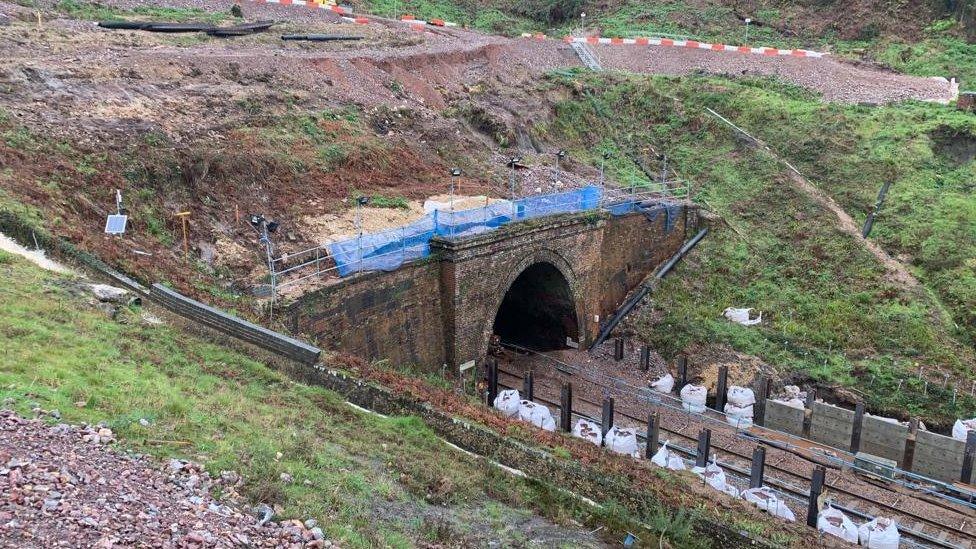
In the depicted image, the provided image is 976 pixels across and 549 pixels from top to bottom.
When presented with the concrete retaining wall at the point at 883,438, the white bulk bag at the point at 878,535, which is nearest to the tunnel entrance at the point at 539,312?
the concrete retaining wall at the point at 883,438

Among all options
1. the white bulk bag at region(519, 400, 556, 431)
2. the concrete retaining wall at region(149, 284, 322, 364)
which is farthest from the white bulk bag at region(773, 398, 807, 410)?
the concrete retaining wall at region(149, 284, 322, 364)

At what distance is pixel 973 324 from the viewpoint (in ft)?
87.3

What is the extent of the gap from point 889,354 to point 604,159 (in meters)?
15.6

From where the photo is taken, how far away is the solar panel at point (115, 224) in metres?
17.2

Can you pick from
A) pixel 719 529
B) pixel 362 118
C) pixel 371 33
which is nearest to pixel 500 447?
pixel 719 529

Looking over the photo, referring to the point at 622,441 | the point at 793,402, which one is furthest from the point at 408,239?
the point at 793,402

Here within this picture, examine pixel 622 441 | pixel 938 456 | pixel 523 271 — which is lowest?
pixel 938 456

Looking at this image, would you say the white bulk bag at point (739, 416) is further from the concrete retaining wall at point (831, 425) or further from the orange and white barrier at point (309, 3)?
the orange and white barrier at point (309, 3)

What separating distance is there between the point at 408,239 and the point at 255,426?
1049 centimetres

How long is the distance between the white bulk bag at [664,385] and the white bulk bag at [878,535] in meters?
8.74

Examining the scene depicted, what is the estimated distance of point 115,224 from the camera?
17.2m

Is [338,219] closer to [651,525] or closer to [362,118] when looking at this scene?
[362,118]

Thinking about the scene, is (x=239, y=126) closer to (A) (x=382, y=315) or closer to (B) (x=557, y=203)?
(A) (x=382, y=315)

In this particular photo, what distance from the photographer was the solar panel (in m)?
17.2
